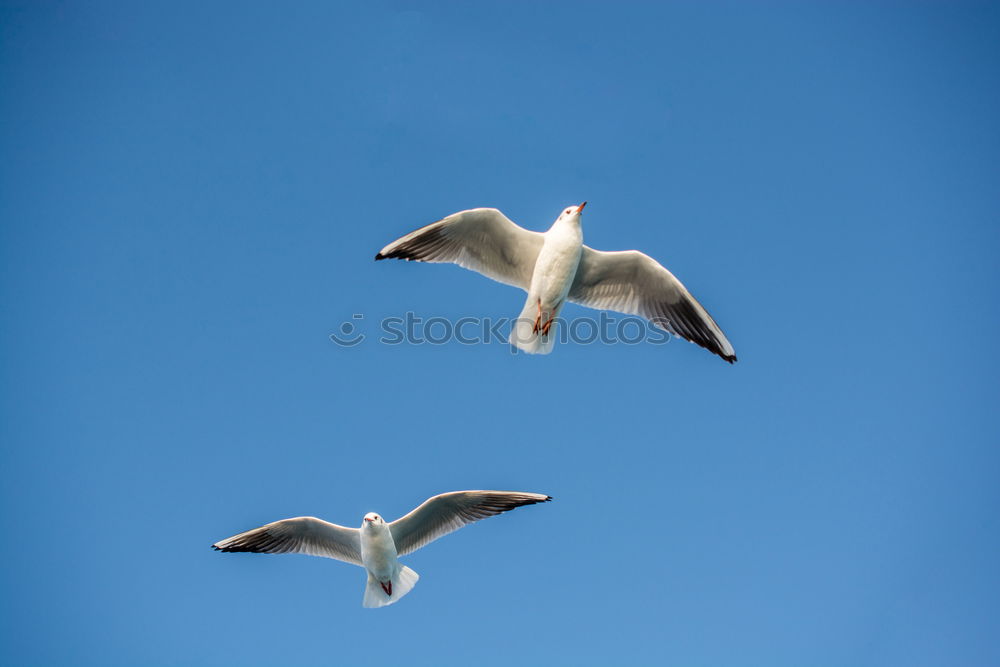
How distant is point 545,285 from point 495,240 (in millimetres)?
804

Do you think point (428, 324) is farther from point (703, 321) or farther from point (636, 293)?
point (703, 321)

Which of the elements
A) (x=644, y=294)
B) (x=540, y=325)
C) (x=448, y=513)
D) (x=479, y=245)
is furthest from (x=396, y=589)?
(x=644, y=294)

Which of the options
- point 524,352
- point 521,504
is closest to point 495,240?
point 524,352

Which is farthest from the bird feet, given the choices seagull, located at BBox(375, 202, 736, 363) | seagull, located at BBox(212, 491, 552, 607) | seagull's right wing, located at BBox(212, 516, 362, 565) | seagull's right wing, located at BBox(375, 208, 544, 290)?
seagull's right wing, located at BBox(212, 516, 362, 565)

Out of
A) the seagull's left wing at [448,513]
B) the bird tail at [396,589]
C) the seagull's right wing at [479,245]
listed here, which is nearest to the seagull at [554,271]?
the seagull's right wing at [479,245]

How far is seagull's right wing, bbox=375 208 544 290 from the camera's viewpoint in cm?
970

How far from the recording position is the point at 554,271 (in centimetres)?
967

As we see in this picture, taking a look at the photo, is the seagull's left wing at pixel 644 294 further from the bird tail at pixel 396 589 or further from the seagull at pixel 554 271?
the bird tail at pixel 396 589

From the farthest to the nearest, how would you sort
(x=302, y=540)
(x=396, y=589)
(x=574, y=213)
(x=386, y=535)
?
1. (x=302, y=540)
2. (x=396, y=589)
3. (x=386, y=535)
4. (x=574, y=213)

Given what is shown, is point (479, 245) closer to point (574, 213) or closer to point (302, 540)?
point (574, 213)

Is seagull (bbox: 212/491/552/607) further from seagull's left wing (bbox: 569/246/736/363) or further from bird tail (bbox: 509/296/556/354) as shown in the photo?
seagull's left wing (bbox: 569/246/736/363)

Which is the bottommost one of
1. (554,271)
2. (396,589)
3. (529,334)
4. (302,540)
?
(396,589)

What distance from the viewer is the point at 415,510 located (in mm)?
10414

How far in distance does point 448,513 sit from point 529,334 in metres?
2.61
